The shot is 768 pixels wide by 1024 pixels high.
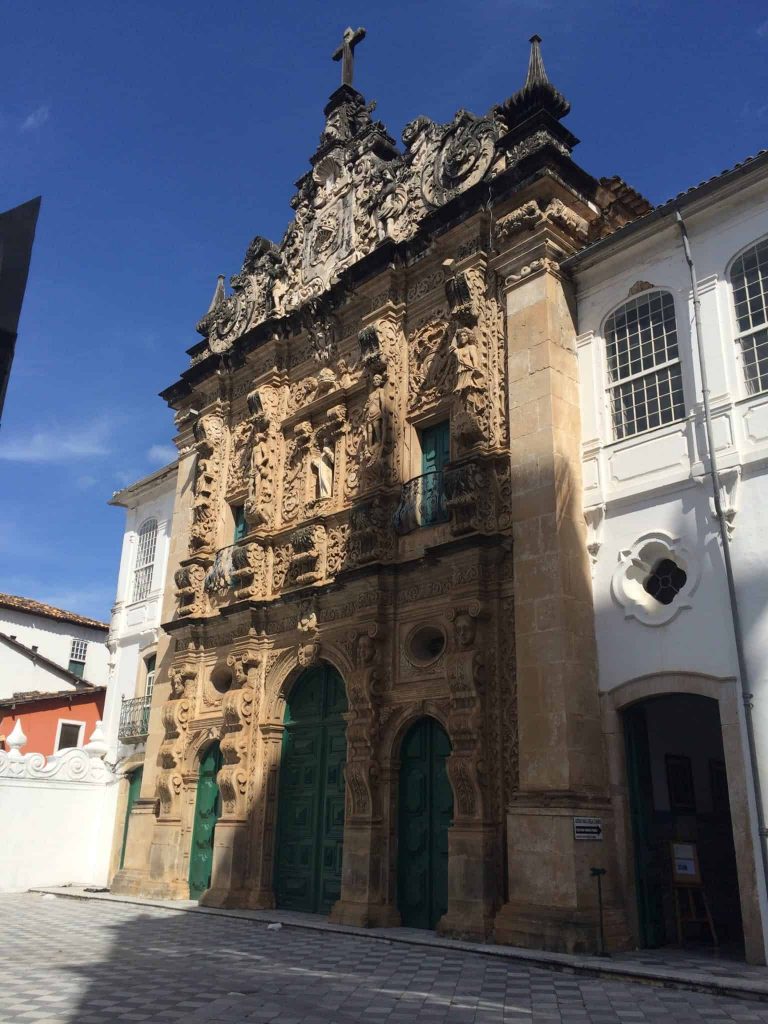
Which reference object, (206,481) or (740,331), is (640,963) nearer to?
(740,331)

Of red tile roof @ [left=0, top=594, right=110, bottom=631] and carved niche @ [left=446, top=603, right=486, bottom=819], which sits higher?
red tile roof @ [left=0, top=594, right=110, bottom=631]

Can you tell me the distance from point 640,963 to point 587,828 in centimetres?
157

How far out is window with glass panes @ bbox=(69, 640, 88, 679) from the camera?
3421 cm

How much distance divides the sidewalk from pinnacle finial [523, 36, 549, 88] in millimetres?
12400

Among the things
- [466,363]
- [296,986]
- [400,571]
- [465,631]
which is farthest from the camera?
[400,571]

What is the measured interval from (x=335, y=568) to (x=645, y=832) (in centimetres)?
651

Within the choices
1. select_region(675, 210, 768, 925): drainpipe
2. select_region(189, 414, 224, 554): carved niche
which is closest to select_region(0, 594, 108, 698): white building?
select_region(189, 414, 224, 554): carved niche

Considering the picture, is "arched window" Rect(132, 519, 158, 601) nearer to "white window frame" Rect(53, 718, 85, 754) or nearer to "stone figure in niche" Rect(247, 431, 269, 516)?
"white window frame" Rect(53, 718, 85, 754)

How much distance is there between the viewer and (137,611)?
22875 millimetres

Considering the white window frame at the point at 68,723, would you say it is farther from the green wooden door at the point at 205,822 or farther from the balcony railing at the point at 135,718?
the green wooden door at the point at 205,822

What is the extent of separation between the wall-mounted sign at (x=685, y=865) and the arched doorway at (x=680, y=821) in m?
0.01

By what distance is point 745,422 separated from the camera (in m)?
11.0

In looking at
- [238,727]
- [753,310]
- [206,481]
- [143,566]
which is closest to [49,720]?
[143,566]

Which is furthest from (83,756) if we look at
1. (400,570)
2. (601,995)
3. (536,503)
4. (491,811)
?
(601,995)
